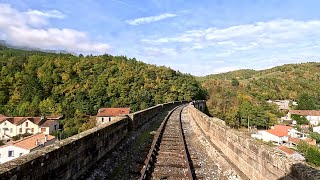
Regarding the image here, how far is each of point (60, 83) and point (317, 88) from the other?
12442cm

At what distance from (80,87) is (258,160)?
9340 cm

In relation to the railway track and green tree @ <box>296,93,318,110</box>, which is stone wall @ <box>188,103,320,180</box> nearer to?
the railway track

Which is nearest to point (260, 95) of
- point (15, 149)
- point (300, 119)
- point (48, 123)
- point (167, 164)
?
point (300, 119)

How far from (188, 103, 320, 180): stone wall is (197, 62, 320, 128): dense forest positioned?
61.4 m

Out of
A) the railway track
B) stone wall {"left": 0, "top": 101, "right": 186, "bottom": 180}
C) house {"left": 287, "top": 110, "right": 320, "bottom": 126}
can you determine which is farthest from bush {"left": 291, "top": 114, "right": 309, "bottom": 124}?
stone wall {"left": 0, "top": 101, "right": 186, "bottom": 180}

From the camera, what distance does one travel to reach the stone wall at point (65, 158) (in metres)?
3.64

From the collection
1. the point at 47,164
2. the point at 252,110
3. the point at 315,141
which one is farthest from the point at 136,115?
the point at 252,110

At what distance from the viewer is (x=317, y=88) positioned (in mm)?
140000

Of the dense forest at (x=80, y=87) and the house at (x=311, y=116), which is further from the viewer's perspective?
the house at (x=311, y=116)

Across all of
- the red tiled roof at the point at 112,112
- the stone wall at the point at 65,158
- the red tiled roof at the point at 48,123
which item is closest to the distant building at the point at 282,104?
the red tiled roof at the point at 112,112

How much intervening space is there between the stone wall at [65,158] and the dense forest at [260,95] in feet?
206

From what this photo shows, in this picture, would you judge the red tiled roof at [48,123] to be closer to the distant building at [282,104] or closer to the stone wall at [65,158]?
the stone wall at [65,158]

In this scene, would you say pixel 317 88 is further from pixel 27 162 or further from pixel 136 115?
pixel 27 162

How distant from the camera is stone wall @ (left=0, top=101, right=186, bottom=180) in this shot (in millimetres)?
3637
